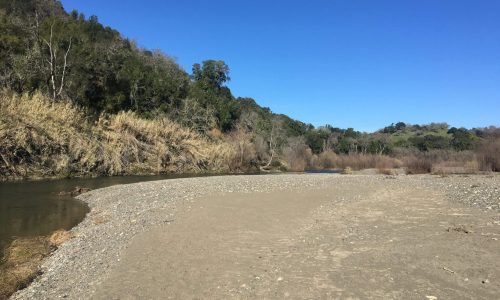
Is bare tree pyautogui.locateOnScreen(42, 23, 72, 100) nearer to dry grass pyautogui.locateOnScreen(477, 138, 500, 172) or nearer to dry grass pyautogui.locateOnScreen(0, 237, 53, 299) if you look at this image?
dry grass pyautogui.locateOnScreen(0, 237, 53, 299)

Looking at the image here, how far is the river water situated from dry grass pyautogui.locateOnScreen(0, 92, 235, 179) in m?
4.78

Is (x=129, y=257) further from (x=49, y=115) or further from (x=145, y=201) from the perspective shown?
(x=49, y=115)

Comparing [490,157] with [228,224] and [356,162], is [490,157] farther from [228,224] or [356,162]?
[228,224]

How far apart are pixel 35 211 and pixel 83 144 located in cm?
1614

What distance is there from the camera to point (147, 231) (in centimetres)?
989

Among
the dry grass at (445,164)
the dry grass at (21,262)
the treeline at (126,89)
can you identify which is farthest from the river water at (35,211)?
the dry grass at (445,164)

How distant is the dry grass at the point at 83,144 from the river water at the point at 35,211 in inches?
188

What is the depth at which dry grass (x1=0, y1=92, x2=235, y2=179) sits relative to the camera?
25469mm

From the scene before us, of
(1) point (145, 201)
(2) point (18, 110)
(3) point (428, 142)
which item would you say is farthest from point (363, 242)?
(3) point (428, 142)

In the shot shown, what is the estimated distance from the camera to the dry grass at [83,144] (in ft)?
83.6

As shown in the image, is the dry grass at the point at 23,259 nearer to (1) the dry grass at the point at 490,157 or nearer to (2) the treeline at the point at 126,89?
(2) the treeline at the point at 126,89

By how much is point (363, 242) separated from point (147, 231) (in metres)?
5.30

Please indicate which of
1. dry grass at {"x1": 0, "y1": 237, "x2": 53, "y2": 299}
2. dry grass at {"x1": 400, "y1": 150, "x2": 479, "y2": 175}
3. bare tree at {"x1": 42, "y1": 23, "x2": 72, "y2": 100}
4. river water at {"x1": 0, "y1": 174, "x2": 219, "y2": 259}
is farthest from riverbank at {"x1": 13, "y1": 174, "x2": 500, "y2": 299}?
bare tree at {"x1": 42, "y1": 23, "x2": 72, "y2": 100}

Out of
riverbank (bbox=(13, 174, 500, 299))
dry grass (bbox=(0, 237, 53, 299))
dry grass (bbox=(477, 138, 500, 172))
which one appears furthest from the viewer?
dry grass (bbox=(477, 138, 500, 172))
